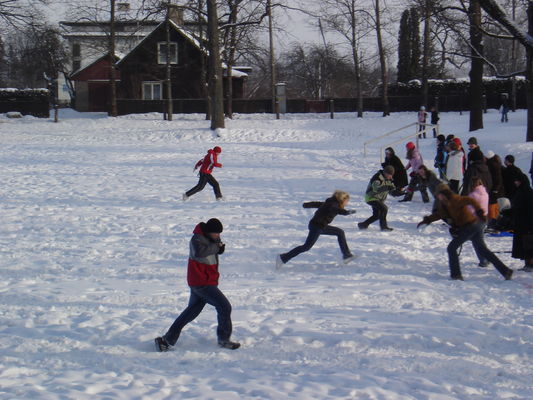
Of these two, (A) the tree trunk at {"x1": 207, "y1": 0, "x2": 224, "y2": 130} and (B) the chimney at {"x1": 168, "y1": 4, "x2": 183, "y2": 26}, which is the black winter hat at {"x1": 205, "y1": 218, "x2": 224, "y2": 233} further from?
(B) the chimney at {"x1": 168, "y1": 4, "x2": 183, "y2": 26}

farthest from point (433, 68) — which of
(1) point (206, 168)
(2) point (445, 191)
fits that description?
(2) point (445, 191)

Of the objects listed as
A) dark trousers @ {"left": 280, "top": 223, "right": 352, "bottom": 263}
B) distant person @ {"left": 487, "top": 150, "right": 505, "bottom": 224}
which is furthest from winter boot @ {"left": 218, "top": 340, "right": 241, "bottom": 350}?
distant person @ {"left": 487, "top": 150, "right": 505, "bottom": 224}

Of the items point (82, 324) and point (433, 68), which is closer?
point (82, 324)

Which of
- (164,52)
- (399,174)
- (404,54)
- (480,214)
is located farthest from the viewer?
(404,54)

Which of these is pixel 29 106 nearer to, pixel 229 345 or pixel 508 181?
pixel 508 181

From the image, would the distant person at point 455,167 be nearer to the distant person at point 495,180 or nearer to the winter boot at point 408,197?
the distant person at point 495,180

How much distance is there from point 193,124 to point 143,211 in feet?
69.8

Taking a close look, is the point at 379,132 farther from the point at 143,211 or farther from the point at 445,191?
the point at 445,191

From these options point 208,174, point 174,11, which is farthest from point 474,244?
point 174,11

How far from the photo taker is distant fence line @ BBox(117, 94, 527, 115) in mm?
44031

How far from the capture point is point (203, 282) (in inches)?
263

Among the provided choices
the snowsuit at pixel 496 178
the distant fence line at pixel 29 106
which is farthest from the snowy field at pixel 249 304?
the distant fence line at pixel 29 106

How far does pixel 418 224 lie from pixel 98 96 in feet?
164

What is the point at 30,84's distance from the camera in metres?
90.8
